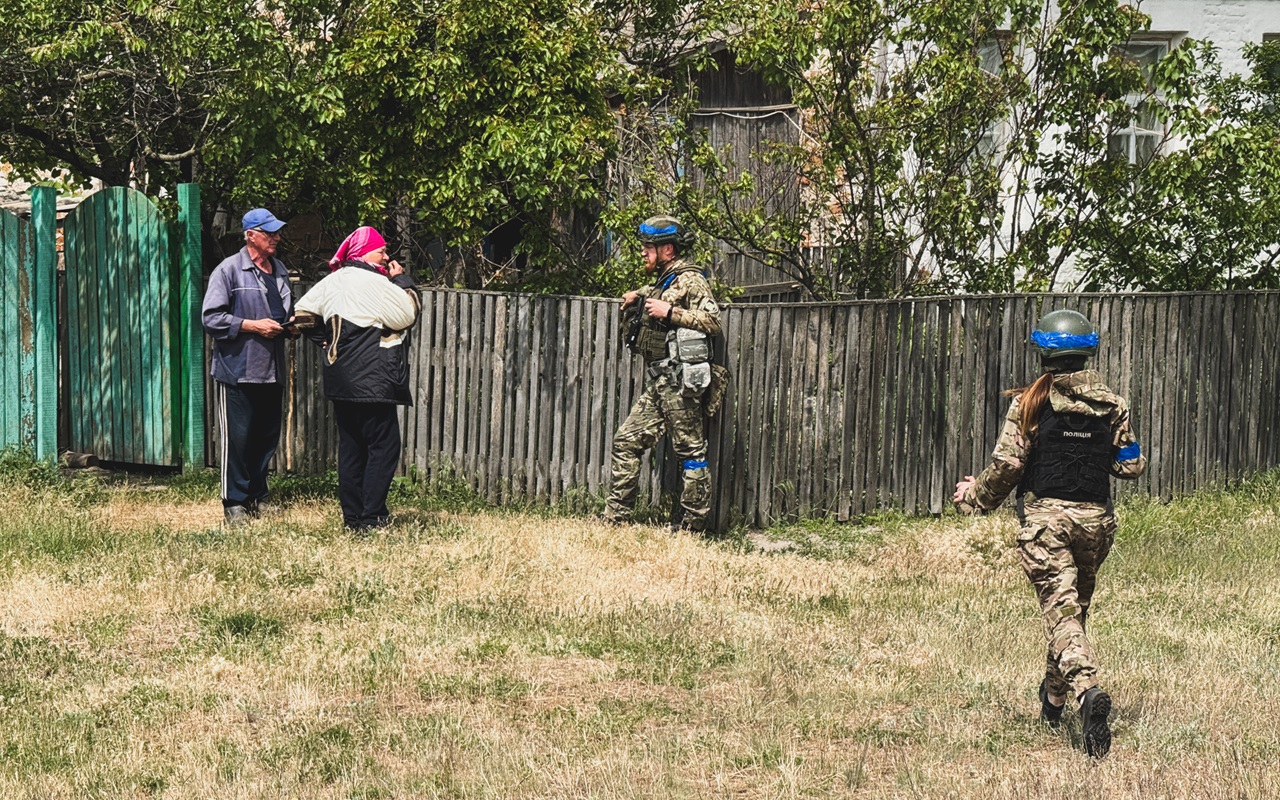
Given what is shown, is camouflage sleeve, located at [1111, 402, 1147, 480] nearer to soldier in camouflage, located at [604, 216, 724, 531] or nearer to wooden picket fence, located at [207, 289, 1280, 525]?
soldier in camouflage, located at [604, 216, 724, 531]

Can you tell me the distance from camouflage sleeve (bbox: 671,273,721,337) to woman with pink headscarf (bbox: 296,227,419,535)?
1561mm

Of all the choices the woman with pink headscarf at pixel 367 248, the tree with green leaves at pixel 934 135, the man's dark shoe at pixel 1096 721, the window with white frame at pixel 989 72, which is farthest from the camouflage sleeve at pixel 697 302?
the man's dark shoe at pixel 1096 721

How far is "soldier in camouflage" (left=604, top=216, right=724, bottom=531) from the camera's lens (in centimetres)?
953

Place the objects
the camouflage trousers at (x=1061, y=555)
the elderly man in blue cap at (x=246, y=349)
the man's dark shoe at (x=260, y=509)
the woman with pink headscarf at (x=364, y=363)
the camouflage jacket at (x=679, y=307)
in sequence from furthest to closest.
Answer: the man's dark shoe at (x=260, y=509) < the elderly man in blue cap at (x=246, y=349) < the camouflage jacket at (x=679, y=307) < the woman with pink headscarf at (x=364, y=363) < the camouflage trousers at (x=1061, y=555)

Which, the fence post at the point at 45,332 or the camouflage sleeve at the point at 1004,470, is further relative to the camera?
the fence post at the point at 45,332

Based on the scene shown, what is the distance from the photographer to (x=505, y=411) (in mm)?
10586

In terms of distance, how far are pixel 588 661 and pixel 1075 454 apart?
2269 mm

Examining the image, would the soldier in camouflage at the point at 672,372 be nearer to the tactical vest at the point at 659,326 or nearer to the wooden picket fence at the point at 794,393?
the tactical vest at the point at 659,326

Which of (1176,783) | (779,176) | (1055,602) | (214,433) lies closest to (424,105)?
(214,433)

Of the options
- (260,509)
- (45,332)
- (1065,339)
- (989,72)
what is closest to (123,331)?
(45,332)

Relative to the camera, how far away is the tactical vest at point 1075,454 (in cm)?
595

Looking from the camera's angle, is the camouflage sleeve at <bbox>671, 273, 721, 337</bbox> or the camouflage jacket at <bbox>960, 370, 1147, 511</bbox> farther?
the camouflage sleeve at <bbox>671, 273, 721, 337</bbox>

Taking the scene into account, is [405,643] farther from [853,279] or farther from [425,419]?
[853,279]

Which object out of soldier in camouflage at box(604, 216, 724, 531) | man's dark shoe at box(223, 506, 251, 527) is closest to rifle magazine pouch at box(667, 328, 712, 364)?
soldier in camouflage at box(604, 216, 724, 531)
